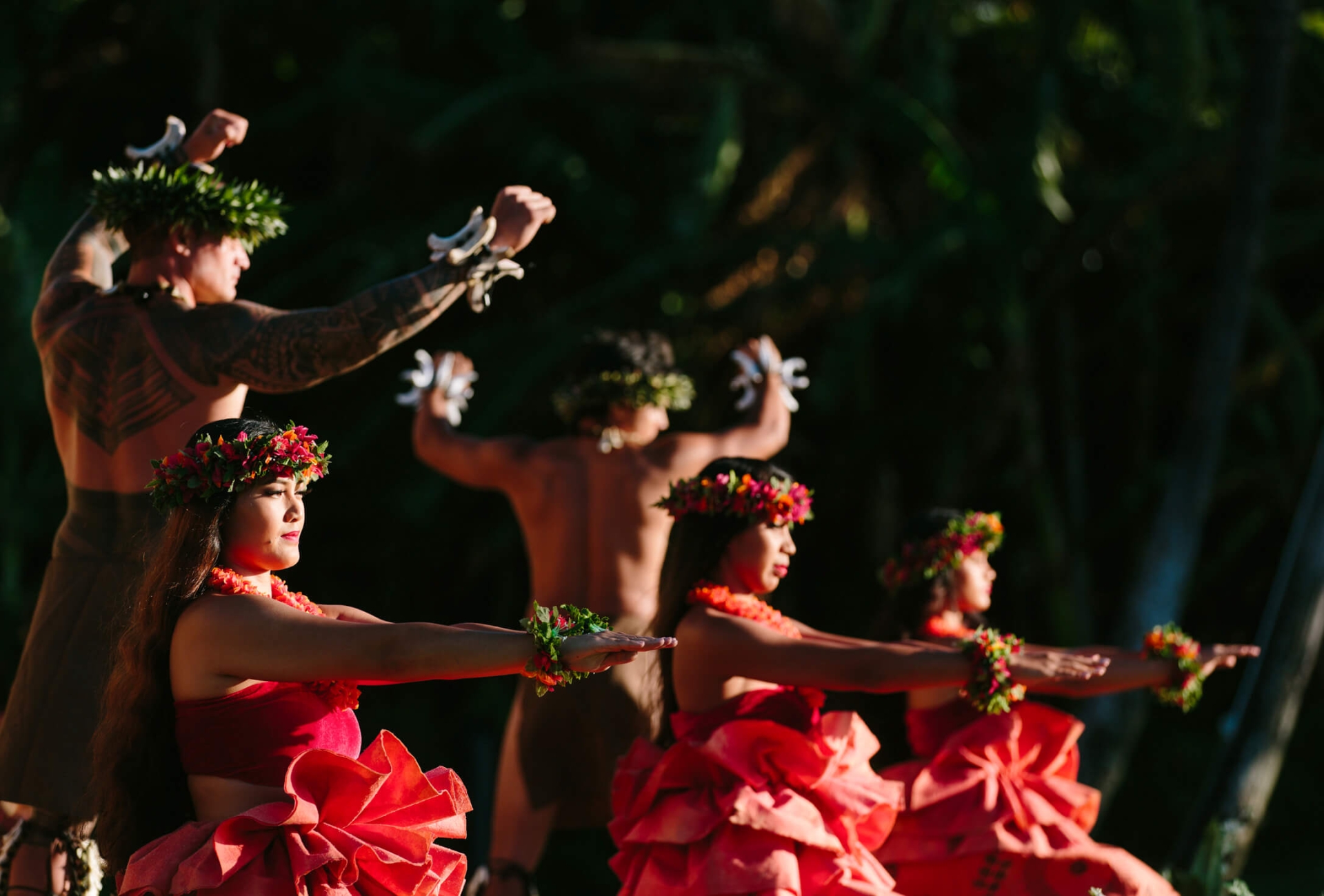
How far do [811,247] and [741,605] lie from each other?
5.26m

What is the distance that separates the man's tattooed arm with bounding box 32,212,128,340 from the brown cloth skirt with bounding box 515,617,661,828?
70.5 inches

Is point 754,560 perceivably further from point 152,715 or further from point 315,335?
point 152,715

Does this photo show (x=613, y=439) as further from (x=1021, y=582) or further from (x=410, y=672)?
(x=1021, y=582)

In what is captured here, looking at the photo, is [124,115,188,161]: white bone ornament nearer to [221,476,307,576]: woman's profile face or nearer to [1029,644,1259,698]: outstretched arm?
[221,476,307,576]: woman's profile face

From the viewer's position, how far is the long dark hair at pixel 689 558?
3467mm

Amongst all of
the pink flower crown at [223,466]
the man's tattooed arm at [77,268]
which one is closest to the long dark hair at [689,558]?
the pink flower crown at [223,466]

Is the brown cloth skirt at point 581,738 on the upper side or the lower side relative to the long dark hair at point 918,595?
lower

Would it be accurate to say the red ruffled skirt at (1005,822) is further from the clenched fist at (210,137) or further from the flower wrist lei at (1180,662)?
the clenched fist at (210,137)

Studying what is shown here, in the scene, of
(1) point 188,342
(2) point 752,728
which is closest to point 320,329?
(1) point 188,342

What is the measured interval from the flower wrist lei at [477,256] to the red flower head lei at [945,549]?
A: 1528mm

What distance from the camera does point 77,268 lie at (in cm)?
349

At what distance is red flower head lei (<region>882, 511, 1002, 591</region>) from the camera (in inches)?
157

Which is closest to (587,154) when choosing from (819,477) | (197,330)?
(819,477)

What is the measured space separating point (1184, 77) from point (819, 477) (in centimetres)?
313
